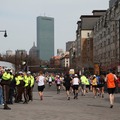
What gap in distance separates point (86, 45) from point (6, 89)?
10871cm

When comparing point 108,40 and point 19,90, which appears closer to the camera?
point 19,90

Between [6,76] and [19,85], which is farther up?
[6,76]

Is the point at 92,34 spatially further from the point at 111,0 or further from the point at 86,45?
the point at 111,0

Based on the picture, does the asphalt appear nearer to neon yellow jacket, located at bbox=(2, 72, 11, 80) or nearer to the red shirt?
the red shirt

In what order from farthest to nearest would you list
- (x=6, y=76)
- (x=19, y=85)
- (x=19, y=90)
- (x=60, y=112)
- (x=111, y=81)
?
(x=19, y=90) < (x=19, y=85) < (x=111, y=81) < (x=6, y=76) < (x=60, y=112)


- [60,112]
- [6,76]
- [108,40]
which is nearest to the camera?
[60,112]

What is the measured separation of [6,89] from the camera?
16516mm

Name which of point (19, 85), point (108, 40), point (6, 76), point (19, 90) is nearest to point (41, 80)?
point (19, 90)

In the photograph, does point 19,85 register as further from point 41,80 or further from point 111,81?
point 111,81

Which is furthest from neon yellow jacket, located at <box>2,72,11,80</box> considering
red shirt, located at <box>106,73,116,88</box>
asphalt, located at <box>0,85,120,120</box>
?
red shirt, located at <box>106,73,116,88</box>

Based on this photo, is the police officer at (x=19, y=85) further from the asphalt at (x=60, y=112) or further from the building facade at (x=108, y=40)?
the building facade at (x=108, y=40)

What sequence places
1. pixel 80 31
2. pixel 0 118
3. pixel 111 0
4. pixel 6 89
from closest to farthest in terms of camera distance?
pixel 0 118, pixel 6 89, pixel 111 0, pixel 80 31

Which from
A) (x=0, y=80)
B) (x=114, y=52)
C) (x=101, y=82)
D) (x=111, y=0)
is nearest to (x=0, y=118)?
(x=0, y=80)

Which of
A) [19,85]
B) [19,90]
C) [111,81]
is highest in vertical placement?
[111,81]
